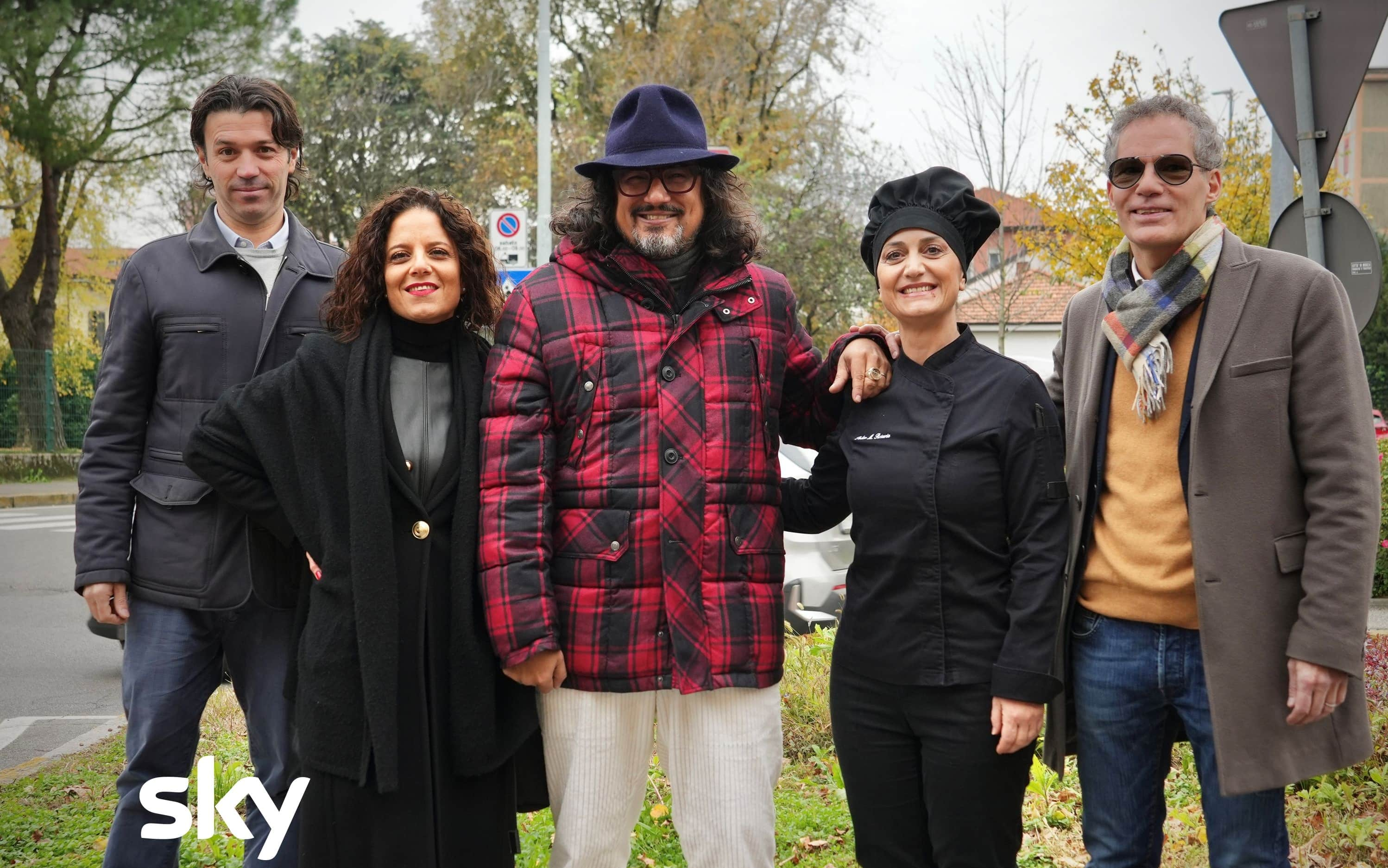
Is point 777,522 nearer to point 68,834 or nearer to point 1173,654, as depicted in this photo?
point 1173,654

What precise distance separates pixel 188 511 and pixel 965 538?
6.57 feet

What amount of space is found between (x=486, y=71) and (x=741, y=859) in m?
24.4

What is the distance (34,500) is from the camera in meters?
17.7

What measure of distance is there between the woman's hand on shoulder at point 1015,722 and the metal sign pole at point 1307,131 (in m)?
2.28

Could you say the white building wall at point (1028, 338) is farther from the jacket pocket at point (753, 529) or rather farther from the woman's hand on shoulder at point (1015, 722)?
→ the woman's hand on shoulder at point (1015, 722)

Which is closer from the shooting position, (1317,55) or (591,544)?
(591,544)

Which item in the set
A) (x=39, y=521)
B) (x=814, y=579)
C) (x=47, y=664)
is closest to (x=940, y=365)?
(x=814, y=579)

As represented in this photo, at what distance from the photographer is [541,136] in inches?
497

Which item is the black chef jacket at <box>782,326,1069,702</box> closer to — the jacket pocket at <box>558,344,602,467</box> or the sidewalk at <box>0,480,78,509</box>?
the jacket pocket at <box>558,344,602,467</box>

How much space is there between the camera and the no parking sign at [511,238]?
1121 centimetres

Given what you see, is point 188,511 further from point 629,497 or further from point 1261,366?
point 1261,366

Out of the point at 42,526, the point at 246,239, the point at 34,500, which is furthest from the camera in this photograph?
the point at 34,500

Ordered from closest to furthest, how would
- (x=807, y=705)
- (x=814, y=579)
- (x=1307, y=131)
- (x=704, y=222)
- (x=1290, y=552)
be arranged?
Result: (x=1290, y=552)
(x=704, y=222)
(x=1307, y=131)
(x=807, y=705)
(x=814, y=579)

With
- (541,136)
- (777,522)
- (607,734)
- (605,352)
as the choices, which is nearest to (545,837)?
(607,734)
